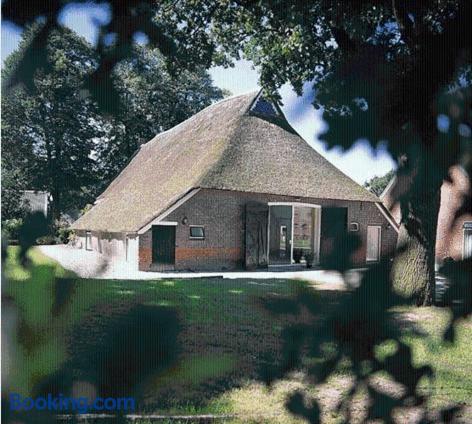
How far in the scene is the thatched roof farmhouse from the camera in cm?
200

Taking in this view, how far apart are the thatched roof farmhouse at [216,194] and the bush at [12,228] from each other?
304mm

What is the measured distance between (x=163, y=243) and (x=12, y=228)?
21.2ft

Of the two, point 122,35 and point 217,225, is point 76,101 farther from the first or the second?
point 217,225

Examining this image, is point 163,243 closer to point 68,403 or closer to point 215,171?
point 215,171

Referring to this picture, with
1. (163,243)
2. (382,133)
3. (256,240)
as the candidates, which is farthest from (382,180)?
(163,243)

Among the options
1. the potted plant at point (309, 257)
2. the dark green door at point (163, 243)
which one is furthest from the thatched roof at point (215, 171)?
the potted plant at point (309, 257)

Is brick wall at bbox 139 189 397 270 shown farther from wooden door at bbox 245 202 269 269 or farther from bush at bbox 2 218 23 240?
bush at bbox 2 218 23 240

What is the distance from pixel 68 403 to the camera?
468 millimetres

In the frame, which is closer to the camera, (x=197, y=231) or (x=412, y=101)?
(x=412, y=101)

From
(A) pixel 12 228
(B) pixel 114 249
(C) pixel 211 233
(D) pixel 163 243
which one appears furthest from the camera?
(D) pixel 163 243

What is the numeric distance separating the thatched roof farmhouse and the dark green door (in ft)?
0.07

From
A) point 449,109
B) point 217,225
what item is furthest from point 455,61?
point 217,225

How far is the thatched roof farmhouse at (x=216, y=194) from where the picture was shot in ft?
6.57

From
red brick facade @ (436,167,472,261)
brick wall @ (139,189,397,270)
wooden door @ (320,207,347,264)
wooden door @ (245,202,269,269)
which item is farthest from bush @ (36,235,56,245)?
wooden door @ (245,202,269,269)
